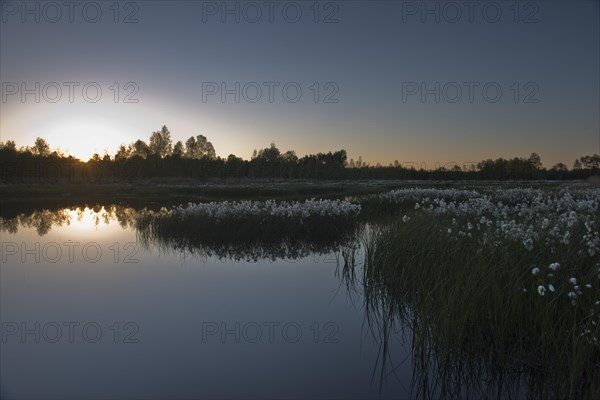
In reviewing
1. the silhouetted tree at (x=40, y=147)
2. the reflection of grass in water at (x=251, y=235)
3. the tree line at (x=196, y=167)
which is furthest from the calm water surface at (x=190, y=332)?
the silhouetted tree at (x=40, y=147)

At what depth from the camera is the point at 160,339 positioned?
22.2ft

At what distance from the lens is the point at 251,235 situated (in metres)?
16.8

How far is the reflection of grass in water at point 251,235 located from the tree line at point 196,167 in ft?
209

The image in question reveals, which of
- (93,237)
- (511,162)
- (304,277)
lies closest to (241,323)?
(304,277)

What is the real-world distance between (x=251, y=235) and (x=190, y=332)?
9771mm

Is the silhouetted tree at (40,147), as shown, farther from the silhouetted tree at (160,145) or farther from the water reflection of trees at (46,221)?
the water reflection of trees at (46,221)

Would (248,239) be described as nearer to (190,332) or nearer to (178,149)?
(190,332)

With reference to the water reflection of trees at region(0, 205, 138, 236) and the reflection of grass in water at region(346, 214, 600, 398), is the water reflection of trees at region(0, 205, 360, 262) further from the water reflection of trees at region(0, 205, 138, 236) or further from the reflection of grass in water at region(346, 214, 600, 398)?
the reflection of grass in water at region(346, 214, 600, 398)

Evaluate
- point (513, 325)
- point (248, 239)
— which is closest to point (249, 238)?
point (248, 239)

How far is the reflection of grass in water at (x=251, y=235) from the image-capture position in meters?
14.2

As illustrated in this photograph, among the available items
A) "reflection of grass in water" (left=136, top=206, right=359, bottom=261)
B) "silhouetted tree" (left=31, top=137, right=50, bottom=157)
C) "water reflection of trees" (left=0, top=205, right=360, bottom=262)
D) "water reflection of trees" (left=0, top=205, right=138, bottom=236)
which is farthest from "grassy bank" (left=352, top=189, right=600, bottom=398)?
"silhouetted tree" (left=31, top=137, right=50, bottom=157)

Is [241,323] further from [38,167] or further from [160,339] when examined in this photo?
[38,167]

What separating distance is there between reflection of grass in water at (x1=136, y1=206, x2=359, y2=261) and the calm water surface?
49.6 inches

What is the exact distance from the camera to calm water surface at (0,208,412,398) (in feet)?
17.4
